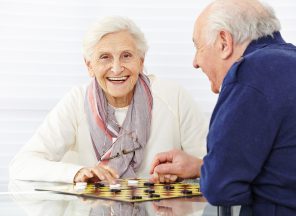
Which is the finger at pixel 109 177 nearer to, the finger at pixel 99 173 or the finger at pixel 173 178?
the finger at pixel 99 173

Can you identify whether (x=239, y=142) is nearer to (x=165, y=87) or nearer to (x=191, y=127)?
(x=191, y=127)

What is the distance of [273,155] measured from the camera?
169 centimetres

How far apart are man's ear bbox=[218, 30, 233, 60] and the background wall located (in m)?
2.49

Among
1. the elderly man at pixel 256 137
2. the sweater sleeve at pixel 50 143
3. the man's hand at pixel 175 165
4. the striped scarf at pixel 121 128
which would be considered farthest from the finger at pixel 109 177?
the elderly man at pixel 256 137

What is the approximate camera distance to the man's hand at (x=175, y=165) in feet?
8.13

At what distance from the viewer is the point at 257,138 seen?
1.65 m

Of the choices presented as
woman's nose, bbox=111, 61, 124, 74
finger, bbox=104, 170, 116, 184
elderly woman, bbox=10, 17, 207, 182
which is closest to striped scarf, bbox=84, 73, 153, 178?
elderly woman, bbox=10, 17, 207, 182

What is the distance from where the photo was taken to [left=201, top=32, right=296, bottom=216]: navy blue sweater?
1.65 metres

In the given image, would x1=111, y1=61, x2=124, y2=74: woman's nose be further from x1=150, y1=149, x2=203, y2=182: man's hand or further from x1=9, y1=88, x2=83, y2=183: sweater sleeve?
x1=150, y1=149, x2=203, y2=182: man's hand

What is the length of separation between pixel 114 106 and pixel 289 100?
158 centimetres

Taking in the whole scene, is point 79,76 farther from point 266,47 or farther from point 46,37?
point 266,47

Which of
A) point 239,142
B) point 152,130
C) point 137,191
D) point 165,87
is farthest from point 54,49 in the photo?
point 239,142

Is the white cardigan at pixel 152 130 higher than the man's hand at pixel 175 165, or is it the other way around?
the white cardigan at pixel 152 130

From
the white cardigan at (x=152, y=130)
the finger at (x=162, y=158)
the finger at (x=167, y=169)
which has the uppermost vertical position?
the white cardigan at (x=152, y=130)
